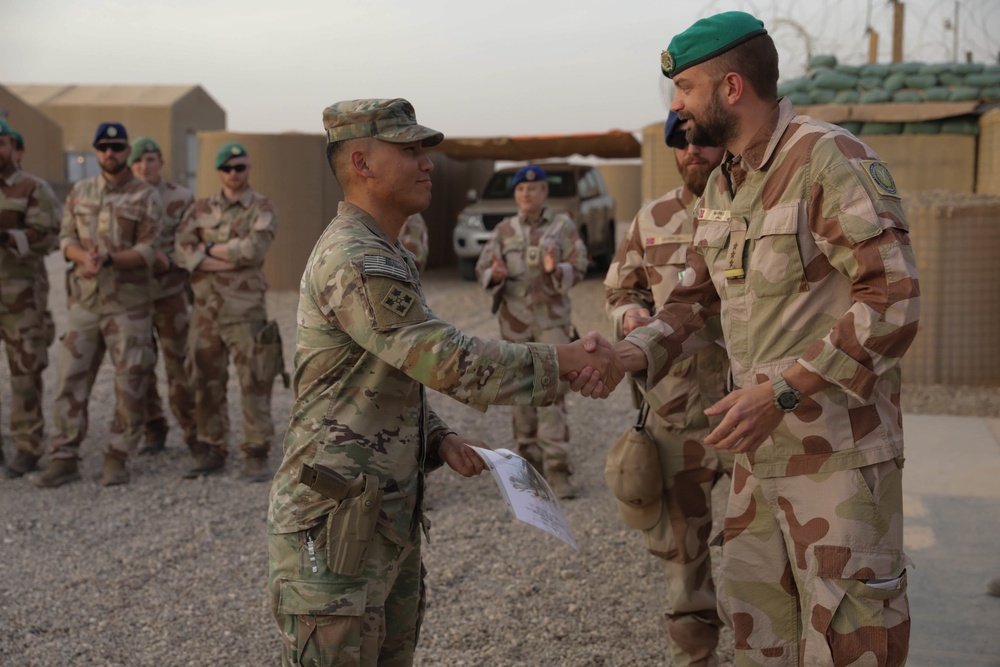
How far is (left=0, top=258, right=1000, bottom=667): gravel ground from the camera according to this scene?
426 centimetres

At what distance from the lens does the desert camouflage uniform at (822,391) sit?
238 centimetres

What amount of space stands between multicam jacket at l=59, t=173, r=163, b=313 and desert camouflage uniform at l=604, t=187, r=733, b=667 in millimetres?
4190

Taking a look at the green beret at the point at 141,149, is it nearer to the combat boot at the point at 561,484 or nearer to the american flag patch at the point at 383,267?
the combat boot at the point at 561,484

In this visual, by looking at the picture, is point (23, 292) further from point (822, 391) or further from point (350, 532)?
point (822, 391)

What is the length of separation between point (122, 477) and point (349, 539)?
15.9ft

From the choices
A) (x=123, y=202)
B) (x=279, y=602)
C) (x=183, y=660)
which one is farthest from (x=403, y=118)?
(x=123, y=202)

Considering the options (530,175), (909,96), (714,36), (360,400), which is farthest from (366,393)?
(909,96)

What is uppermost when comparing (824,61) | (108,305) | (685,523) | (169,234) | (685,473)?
(824,61)

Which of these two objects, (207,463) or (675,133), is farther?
(207,463)

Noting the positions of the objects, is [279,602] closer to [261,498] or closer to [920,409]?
[261,498]

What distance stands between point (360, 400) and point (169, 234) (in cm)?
526

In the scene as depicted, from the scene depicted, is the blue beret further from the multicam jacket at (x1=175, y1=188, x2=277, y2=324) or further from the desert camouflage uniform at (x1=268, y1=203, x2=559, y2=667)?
the desert camouflage uniform at (x1=268, y1=203, x2=559, y2=667)

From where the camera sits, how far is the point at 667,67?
2746 millimetres

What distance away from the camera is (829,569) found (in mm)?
2496
